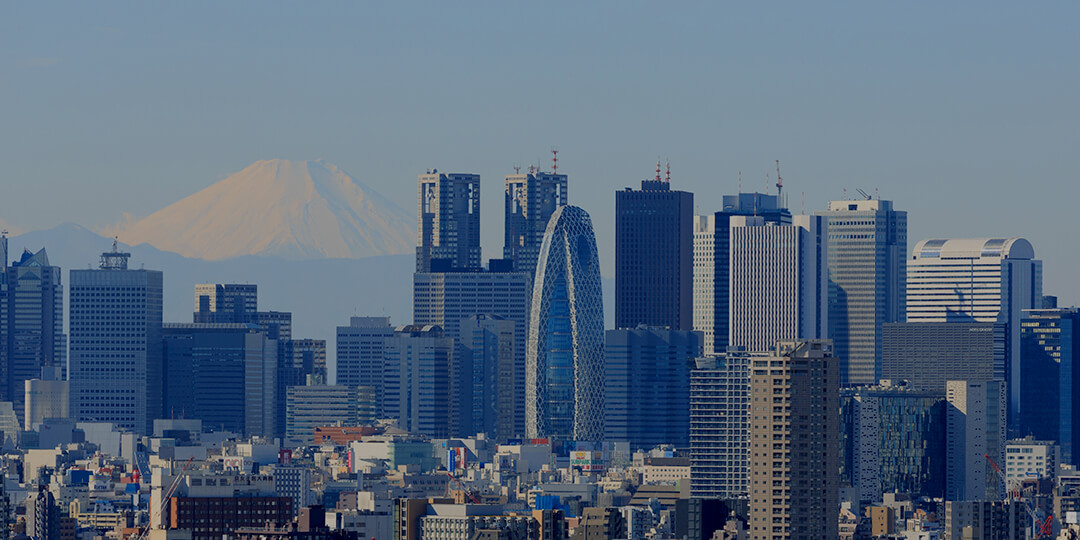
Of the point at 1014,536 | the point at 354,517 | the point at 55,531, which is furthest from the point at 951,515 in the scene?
the point at 55,531

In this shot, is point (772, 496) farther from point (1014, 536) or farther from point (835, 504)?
point (1014, 536)

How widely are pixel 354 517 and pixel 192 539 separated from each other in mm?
25106

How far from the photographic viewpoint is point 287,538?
13800cm

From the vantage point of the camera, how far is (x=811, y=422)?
13862 centimetres

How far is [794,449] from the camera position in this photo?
138 m

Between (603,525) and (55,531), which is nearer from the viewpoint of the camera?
(603,525)

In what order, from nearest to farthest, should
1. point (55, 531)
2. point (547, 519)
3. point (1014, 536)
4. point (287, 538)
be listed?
1. point (287, 538)
2. point (547, 519)
3. point (1014, 536)
4. point (55, 531)

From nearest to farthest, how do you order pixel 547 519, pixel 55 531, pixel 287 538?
pixel 287 538 < pixel 547 519 < pixel 55 531

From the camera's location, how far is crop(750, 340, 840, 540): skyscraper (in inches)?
5453

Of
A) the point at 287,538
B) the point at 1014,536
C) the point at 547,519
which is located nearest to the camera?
the point at 287,538

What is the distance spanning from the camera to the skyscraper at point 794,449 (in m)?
138

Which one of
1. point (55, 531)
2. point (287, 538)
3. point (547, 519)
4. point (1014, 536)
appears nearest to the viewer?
point (287, 538)

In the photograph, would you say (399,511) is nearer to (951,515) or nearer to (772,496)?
(772,496)

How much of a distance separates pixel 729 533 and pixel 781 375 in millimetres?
7935
